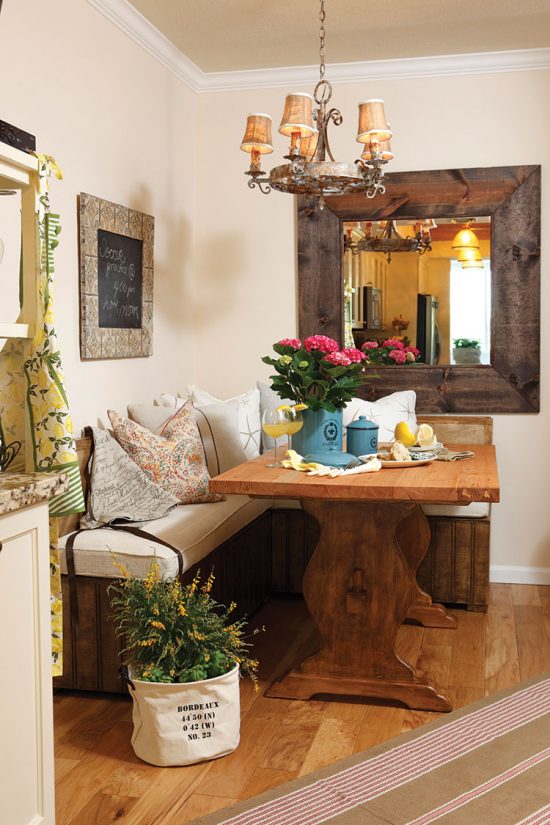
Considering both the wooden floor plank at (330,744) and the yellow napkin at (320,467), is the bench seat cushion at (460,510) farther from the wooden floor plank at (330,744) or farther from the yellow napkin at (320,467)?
the wooden floor plank at (330,744)

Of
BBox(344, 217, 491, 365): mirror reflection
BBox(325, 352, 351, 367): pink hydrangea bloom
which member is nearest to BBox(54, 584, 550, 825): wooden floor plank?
BBox(325, 352, 351, 367): pink hydrangea bloom

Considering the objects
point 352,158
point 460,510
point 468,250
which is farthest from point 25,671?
point 352,158

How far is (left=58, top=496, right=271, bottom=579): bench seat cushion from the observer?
3072 millimetres

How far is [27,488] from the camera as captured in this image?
6.04 ft

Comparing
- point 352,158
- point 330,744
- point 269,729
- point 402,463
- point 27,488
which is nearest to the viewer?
point 27,488

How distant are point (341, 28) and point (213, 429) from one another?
76.5 inches

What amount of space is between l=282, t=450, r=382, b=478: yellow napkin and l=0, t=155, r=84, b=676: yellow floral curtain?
107 centimetres

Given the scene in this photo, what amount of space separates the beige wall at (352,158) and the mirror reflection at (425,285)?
0.31 m

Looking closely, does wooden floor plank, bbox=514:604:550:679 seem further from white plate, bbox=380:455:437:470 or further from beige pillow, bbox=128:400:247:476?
beige pillow, bbox=128:400:247:476

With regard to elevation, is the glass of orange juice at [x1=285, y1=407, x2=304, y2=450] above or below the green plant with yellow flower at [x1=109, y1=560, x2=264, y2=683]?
above

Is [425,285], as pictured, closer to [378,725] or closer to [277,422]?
[277,422]

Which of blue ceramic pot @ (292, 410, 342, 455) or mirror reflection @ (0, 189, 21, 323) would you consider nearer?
mirror reflection @ (0, 189, 21, 323)

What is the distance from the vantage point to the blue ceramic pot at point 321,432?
3.30 meters

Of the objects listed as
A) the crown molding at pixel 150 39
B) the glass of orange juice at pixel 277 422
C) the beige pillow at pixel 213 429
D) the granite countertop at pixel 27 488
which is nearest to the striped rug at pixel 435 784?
the granite countertop at pixel 27 488
